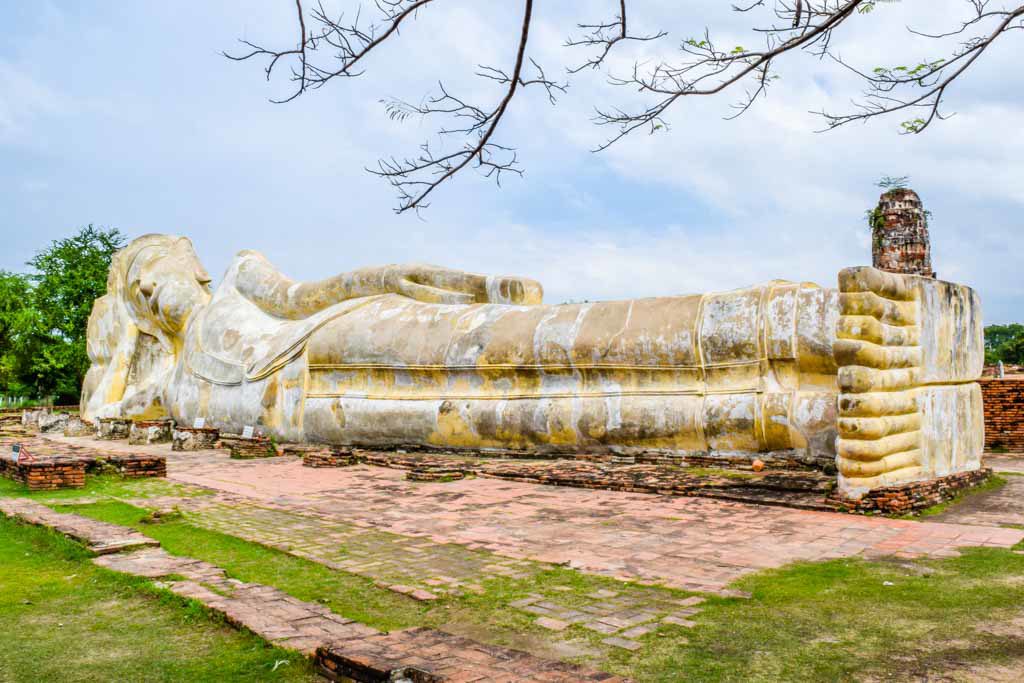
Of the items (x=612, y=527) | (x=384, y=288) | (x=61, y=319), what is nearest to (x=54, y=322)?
(x=61, y=319)

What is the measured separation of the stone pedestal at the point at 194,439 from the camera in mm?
11328

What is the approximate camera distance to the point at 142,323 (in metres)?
14.9

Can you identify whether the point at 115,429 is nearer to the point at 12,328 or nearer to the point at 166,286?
the point at 166,286

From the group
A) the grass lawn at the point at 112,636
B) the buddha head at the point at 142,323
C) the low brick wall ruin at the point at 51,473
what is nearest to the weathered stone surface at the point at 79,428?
the buddha head at the point at 142,323

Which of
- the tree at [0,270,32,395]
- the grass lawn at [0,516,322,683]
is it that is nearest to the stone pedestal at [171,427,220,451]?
the grass lawn at [0,516,322,683]

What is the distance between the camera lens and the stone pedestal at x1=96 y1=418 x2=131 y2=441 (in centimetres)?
1295

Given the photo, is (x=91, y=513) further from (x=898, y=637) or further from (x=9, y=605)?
(x=898, y=637)

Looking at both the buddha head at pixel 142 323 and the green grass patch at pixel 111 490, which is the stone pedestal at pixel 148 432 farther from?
the green grass patch at pixel 111 490

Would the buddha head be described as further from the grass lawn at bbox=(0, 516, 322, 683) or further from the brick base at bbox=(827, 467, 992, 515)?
the brick base at bbox=(827, 467, 992, 515)

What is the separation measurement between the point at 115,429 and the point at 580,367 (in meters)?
7.85

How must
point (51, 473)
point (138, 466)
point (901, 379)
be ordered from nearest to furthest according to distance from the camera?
point (901, 379), point (51, 473), point (138, 466)

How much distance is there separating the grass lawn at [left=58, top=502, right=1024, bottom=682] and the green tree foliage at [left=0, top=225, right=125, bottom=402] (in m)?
22.5

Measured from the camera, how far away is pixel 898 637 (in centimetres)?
328

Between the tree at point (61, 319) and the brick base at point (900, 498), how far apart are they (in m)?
22.8
